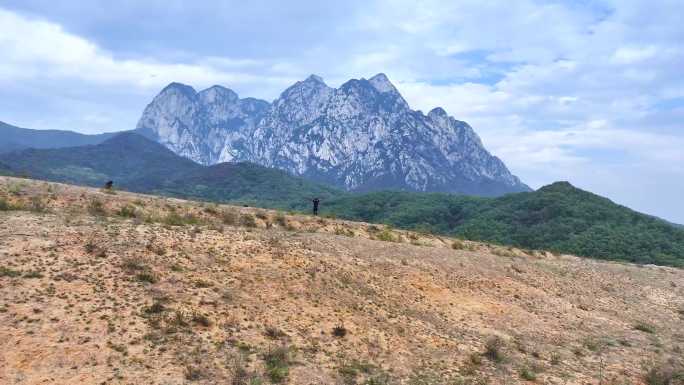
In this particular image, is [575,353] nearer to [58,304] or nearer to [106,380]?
[106,380]

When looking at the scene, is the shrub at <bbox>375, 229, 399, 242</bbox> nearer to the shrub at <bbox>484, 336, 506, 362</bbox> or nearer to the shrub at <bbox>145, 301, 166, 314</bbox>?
the shrub at <bbox>484, 336, 506, 362</bbox>

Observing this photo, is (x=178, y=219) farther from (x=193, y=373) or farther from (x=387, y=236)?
(x=387, y=236)

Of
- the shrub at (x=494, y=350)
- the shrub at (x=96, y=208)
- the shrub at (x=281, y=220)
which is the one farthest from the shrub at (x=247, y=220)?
the shrub at (x=494, y=350)

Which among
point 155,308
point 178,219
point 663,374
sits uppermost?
point 178,219

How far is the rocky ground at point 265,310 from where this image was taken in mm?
19609

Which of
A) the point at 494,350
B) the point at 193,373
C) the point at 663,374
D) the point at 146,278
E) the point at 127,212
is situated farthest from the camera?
the point at 127,212

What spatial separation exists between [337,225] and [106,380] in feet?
105

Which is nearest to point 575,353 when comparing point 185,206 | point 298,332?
point 298,332

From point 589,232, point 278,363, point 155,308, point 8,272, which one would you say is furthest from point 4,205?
point 589,232

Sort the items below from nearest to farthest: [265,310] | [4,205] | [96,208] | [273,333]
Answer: [273,333], [265,310], [4,205], [96,208]

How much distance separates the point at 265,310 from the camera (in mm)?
25375

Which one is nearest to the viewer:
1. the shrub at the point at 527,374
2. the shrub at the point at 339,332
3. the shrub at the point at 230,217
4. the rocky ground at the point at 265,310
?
the rocky ground at the point at 265,310

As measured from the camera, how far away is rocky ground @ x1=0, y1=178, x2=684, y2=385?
64.3 ft

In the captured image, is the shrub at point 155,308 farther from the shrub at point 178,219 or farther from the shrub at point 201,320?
the shrub at point 178,219
